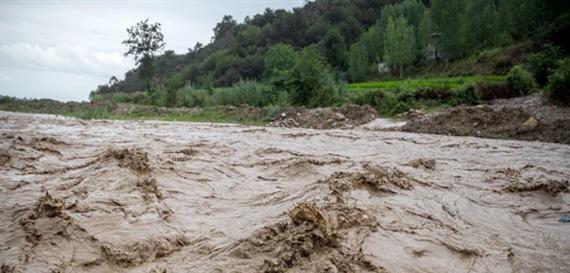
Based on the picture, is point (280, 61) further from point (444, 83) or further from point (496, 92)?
point (496, 92)

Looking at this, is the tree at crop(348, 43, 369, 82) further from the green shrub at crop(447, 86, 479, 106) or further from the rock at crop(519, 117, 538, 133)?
the rock at crop(519, 117, 538, 133)

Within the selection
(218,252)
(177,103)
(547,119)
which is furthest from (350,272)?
(177,103)

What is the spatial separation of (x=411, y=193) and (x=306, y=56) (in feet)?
38.0

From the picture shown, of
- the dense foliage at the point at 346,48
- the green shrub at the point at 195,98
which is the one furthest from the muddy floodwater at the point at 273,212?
the green shrub at the point at 195,98

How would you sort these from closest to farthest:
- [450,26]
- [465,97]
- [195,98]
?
1. [465,97]
2. [195,98]
3. [450,26]

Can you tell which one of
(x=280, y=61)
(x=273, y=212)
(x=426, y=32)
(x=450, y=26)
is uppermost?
(x=426, y=32)

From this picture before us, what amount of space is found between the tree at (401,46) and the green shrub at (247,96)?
1002 inches

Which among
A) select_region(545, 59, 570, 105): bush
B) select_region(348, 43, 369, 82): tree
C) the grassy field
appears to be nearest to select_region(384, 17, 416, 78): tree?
select_region(348, 43, 369, 82): tree

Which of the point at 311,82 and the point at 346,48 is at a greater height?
the point at 346,48

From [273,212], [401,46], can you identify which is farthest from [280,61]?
[273,212]

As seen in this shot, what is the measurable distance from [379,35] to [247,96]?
121 feet

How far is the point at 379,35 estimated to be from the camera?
51406 mm

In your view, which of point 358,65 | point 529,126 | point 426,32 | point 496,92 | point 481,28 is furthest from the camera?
point 358,65

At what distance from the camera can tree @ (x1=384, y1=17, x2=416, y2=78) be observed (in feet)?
135
